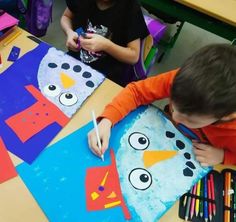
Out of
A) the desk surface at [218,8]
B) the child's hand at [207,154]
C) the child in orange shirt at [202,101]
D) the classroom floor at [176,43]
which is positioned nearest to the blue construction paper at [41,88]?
the child in orange shirt at [202,101]

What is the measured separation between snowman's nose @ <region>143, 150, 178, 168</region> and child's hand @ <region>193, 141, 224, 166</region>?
0.07 meters

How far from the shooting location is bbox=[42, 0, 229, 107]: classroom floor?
210cm

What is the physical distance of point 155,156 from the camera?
794mm

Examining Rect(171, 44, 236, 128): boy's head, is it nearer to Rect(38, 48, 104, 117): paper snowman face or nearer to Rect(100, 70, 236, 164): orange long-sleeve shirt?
Rect(100, 70, 236, 164): orange long-sleeve shirt

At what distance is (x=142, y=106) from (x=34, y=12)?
0.91 meters

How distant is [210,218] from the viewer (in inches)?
28.2

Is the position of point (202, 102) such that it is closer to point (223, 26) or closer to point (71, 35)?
point (71, 35)

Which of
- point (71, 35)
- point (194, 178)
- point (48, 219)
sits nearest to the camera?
point (48, 219)

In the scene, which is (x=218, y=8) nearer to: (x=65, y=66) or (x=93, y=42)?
(x=93, y=42)

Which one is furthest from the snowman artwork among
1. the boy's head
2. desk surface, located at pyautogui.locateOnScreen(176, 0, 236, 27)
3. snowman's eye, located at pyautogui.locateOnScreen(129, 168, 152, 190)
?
desk surface, located at pyautogui.locateOnScreen(176, 0, 236, 27)

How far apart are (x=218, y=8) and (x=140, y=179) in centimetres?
101

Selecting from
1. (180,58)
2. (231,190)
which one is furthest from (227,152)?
(180,58)

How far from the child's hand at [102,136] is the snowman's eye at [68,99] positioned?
0.11 m

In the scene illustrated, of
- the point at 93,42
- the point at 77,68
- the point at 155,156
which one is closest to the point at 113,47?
the point at 93,42
